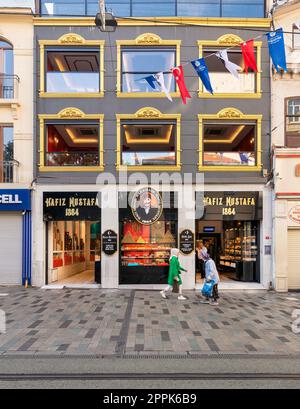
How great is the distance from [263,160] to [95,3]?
9611 mm

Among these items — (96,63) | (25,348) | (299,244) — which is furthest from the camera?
(96,63)

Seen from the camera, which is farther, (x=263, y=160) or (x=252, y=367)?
(x=263, y=160)

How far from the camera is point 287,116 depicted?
12.3 metres

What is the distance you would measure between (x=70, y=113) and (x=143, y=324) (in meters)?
8.77

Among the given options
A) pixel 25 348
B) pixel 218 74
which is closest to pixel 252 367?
pixel 25 348

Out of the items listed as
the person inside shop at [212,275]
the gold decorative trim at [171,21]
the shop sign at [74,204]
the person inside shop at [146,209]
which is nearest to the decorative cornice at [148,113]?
the person inside shop at [146,209]

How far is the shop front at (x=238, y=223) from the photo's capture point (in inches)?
485

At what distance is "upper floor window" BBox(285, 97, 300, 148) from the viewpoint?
1227cm

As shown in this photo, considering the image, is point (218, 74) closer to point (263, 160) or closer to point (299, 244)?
point (263, 160)

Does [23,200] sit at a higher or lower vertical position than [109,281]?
higher

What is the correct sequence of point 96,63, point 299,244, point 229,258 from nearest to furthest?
point 299,244, point 96,63, point 229,258

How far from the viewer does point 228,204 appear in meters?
12.3

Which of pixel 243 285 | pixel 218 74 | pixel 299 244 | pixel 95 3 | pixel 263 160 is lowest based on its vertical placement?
pixel 243 285

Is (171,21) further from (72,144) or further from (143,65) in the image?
(72,144)
